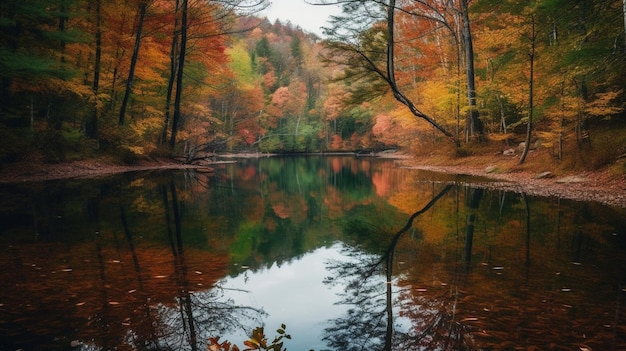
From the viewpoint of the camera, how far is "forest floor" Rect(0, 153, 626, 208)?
1145cm

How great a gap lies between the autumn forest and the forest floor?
58 centimetres

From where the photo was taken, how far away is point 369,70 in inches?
802

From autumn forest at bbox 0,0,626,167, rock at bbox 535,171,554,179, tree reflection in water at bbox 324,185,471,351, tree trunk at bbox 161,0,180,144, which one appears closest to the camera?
tree reflection in water at bbox 324,185,471,351

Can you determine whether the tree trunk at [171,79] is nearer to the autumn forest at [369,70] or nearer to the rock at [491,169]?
the autumn forest at [369,70]

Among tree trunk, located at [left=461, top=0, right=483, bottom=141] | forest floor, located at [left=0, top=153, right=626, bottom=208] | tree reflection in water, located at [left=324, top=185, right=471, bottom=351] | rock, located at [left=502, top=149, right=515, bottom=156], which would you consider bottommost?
tree reflection in water, located at [left=324, top=185, right=471, bottom=351]

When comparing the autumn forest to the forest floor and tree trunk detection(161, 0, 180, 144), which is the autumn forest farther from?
the forest floor

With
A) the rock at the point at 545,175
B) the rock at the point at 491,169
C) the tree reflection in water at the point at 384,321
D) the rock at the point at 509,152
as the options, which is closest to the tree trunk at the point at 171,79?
the rock at the point at 491,169

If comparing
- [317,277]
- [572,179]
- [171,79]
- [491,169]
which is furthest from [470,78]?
[317,277]

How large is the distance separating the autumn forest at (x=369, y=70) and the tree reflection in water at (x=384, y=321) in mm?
9549

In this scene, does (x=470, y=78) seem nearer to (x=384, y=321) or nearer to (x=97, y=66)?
(x=97, y=66)

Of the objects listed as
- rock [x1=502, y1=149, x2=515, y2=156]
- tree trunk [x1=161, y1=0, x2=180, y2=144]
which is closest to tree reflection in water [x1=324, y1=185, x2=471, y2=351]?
rock [x1=502, y1=149, x2=515, y2=156]

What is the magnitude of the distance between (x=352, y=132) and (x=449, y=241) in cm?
5554

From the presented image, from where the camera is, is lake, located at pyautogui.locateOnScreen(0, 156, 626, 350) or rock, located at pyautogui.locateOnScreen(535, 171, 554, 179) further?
rock, located at pyautogui.locateOnScreen(535, 171, 554, 179)

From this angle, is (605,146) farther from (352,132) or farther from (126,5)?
(352,132)
